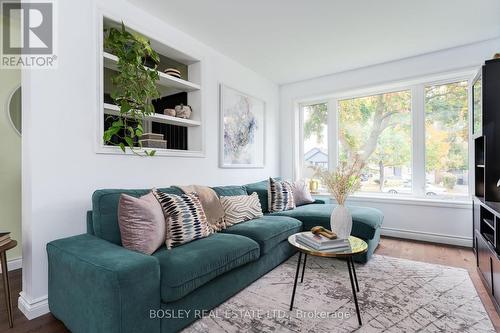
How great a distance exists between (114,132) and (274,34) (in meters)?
2.08

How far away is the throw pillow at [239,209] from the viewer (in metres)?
2.77

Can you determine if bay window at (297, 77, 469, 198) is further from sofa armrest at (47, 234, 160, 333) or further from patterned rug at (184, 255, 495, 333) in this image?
sofa armrest at (47, 234, 160, 333)

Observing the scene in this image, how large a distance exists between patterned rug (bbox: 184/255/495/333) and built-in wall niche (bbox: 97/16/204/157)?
5.37ft

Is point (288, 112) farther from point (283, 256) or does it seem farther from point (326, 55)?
point (283, 256)

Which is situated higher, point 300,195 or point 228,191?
point 228,191

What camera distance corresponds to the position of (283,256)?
Answer: 9.27ft

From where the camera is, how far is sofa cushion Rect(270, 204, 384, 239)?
2.77 meters

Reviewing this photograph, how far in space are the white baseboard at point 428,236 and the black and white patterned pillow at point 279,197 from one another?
5.23 ft

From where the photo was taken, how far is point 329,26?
2916 millimetres

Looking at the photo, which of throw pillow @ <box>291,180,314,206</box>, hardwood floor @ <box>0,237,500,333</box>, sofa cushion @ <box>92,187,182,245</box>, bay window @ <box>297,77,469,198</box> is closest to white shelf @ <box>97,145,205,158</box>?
sofa cushion @ <box>92,187,182,245</box>

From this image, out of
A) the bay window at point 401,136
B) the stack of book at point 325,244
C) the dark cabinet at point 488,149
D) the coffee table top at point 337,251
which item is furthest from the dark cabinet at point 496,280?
the bay window at point 401,136

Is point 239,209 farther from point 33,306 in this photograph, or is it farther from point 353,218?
point 33,306

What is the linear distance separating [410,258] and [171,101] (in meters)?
3.65

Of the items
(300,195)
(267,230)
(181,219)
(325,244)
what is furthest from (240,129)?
(325,244)
